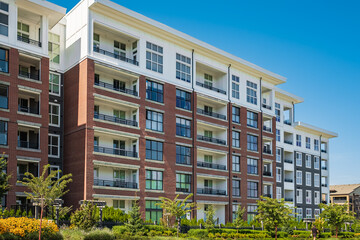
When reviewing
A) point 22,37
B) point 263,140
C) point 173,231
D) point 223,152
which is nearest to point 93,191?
point 173,231

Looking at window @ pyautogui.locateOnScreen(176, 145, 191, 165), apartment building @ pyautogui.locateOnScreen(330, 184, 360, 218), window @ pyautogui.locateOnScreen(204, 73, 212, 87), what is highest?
window @ pyautogui.locateOnScreen(204, 73, 212, 87)

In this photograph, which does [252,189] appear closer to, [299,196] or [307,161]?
[299,196]

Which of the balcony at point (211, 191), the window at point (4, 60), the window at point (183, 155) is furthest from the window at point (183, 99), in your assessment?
the window at point (4, 60)

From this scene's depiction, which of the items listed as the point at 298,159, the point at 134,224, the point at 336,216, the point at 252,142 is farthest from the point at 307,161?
the point at 134,224

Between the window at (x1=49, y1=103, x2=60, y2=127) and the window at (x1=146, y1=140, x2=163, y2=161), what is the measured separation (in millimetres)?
9550

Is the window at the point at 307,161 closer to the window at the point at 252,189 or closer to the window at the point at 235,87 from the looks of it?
the window at the point at 252,189

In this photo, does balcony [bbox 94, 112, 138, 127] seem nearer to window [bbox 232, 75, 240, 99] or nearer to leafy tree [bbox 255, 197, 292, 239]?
leafy tree [bbox 255, 197, 292, 239]

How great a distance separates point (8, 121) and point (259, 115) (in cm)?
3568

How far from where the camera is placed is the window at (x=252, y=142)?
60969mm

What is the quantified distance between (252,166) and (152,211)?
63.1 ft

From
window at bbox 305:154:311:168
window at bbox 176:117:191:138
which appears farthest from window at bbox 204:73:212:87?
window at bbox 305:154:311:168

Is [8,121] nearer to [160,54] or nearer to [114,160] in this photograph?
[114,160]

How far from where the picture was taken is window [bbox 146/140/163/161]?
47.8 metres

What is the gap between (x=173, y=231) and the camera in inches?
1622
